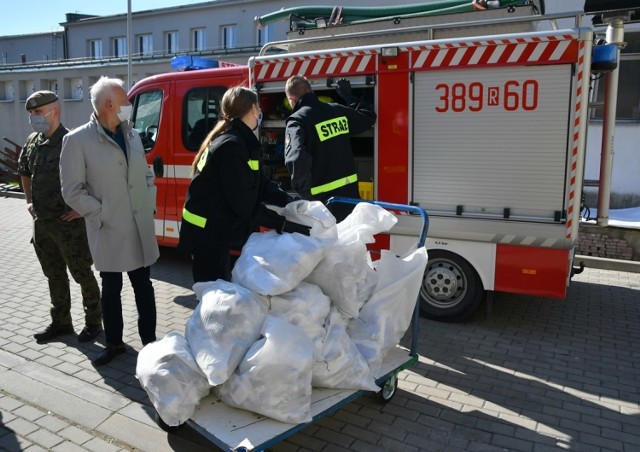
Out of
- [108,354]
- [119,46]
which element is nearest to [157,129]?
[108,354]

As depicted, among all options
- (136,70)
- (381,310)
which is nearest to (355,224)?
(381,310)

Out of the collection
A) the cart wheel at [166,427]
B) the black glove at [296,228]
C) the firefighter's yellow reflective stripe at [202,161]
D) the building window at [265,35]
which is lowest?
the cart wheel at [166,427]

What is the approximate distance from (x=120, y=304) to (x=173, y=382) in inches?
64.5

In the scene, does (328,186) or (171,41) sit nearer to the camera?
(328,186)

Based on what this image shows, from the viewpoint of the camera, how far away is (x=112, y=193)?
3.97 m

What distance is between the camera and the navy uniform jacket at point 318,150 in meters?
4.61

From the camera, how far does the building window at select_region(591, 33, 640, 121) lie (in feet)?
35.2

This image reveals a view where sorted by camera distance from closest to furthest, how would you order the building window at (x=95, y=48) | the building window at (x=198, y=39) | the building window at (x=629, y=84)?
the building window at (x=629, y=84) → the building window at (x=198, y=39) → the building window at (x=95, y=48)

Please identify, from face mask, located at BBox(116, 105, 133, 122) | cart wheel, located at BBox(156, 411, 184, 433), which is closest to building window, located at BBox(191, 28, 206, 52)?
face mask, located at BBox(116, 105, 133, 122)

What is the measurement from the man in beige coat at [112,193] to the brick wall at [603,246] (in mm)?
6034

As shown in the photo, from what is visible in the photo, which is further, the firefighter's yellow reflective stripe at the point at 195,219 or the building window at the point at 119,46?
the building window at the point at 119,46

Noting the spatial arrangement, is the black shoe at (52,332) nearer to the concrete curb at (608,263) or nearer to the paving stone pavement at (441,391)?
the paving stone pavement at (441,391)

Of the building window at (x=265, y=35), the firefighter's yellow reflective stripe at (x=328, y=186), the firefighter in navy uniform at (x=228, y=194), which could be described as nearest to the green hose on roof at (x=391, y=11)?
the firefighter's yellow reflective stripe at (x=328, y=186)

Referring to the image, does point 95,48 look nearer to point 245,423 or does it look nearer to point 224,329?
point 224,329
